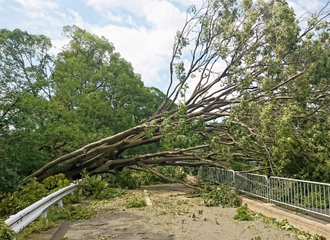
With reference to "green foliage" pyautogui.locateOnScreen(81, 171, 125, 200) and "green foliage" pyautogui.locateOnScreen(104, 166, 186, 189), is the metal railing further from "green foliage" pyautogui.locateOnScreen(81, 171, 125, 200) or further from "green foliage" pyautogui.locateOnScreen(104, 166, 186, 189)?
"green foliage" pyautogui.locateOnScreen(104, 166, 186, 189)

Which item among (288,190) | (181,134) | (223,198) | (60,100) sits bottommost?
(223,198)

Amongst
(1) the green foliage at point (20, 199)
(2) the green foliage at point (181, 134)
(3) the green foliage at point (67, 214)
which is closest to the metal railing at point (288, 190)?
(2) the green foliage at point (181, 134)

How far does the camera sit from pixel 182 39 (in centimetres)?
1641

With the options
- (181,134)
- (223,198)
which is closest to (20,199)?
(181,134)

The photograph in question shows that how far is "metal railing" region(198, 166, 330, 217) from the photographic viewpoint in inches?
→ 268

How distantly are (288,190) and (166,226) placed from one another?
3346 mm

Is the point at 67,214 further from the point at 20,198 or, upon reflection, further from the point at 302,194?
the point at 302,194

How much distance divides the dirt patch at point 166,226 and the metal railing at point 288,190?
106 centimetres

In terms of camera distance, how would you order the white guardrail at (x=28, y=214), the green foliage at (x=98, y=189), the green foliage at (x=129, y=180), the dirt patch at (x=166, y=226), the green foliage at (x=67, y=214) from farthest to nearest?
the green foliage at (x=129, y=180) → the green foliage at (x=98, y=189) → the green foliage at (x=67, y=214) → the dirt patch at (x=166, y=226) → the white guardrail at (x=28, y=214)

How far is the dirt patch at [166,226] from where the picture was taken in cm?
620

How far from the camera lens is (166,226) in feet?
23.0

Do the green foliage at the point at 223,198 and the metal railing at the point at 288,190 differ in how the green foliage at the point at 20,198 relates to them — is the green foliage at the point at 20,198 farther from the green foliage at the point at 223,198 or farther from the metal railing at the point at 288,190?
the metal railing at the point at 288,190

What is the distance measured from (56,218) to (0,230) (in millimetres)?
3454

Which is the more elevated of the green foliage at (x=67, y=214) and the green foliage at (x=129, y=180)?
the green foliage at (x=129, y=180)
